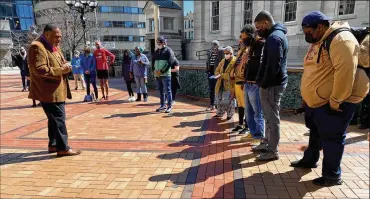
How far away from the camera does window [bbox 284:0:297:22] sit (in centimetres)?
1925

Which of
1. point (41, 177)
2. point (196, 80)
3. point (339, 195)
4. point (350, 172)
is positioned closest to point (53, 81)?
point (41, 177)

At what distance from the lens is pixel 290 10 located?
19.5 metres

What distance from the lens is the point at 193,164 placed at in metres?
3.78

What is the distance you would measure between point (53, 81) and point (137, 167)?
1.85 m

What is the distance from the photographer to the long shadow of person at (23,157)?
13.5ft

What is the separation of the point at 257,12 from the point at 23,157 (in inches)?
807

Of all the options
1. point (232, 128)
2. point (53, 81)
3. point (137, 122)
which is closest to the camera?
point (53, 81)

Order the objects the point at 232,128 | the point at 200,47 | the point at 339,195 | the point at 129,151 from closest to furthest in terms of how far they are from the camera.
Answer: the point at 339,195
the point at 129,151
the point at 232,128
the point at 200,47

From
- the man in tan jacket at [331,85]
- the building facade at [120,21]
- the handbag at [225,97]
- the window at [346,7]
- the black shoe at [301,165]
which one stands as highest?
the building facade at [120,21]

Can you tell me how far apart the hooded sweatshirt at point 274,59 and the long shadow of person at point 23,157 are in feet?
11.4

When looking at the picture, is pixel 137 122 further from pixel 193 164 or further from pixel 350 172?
pixel 350 172

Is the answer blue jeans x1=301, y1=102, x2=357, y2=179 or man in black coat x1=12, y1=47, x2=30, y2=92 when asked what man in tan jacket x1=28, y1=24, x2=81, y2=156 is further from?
man in black coat x1=12, y1=47, x2=30, y2=92

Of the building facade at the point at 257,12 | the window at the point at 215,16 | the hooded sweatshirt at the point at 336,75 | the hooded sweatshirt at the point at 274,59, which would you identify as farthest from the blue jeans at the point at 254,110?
the window at the point at 215,16

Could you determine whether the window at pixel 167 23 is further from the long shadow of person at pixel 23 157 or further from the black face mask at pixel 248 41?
the long shadow of person at pixel 23 157
